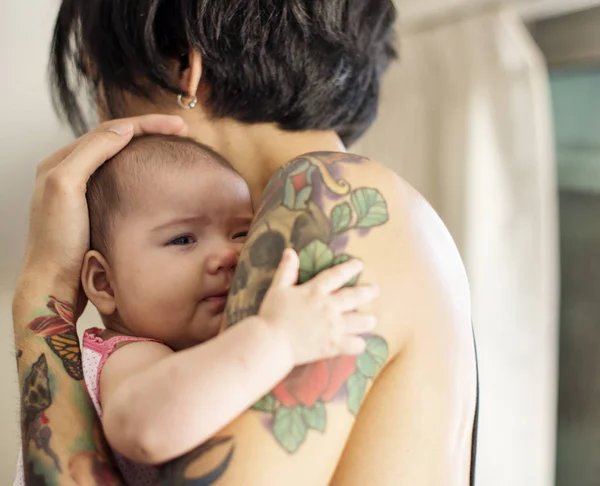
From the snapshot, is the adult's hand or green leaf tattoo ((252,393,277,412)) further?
the adult's hand

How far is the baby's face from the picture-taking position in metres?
0.79

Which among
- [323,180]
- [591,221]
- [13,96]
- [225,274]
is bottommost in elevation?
[591,221]

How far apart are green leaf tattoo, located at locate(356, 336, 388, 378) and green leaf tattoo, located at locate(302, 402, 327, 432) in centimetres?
5

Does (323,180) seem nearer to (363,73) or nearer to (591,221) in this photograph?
(363,73)

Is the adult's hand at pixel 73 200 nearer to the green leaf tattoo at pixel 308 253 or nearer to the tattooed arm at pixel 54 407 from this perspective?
the tattooed arm at pixel 54 407

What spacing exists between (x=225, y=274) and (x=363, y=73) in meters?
0.38

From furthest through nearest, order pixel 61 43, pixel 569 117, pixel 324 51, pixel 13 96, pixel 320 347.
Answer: pixel 569 117, pixel 13 96, pixel 61 43, pixel 324 51, pixel 320 347

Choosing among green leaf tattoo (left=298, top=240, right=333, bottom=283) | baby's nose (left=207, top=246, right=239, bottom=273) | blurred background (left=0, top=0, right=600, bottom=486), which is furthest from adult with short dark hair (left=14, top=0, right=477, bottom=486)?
blurred background (left=0, top=0, right=600, bottom=486)

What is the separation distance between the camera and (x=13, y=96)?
1475mm

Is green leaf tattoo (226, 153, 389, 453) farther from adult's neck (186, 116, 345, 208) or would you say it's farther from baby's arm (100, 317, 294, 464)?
adult's neck (186, 116, 345, 208)

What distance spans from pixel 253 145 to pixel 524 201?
1098mm

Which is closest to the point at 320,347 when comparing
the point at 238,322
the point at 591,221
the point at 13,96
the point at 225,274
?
the point at 238,322

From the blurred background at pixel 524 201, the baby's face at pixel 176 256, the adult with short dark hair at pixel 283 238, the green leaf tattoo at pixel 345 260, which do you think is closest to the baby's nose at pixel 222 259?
the baby's face at pixel 176 256

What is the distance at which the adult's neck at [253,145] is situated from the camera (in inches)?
34.9
